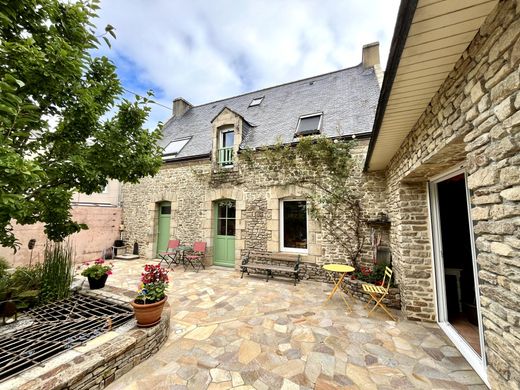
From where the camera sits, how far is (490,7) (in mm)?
1296

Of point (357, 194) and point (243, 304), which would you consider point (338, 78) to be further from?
point (243, 304)

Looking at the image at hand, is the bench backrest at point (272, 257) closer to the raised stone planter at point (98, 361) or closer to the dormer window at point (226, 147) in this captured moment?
the dormer window at point (226, 147)

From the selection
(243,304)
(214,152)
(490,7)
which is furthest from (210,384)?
(214,152)

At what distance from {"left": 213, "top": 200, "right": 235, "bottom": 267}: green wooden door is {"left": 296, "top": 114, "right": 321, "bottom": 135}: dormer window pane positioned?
328 centimetres

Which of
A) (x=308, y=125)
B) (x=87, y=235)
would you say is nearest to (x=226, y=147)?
(x=308, y=125)

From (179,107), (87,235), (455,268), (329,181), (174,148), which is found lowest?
(455,268)

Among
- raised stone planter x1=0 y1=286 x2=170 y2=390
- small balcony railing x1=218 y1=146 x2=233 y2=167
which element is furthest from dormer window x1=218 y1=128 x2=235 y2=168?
raised stone planter x1=0 y1=286 x2=170 y2=390

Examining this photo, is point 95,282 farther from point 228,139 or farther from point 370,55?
point 370,55

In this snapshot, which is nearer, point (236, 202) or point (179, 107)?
point (236, 202)

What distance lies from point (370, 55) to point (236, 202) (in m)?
7.71

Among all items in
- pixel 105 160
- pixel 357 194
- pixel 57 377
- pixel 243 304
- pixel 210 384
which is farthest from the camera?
pixel 357 194

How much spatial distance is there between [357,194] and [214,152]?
15.6 ft

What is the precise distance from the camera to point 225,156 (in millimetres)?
7348

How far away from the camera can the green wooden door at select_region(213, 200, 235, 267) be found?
7.16 metres
